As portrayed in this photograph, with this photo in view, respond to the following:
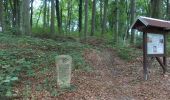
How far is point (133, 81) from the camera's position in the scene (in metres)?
10.6

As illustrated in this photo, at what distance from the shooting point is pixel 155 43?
11422 millimetres

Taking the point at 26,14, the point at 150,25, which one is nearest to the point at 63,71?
the point at 150,25

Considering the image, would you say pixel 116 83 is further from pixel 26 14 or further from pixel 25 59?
pixel 26 14

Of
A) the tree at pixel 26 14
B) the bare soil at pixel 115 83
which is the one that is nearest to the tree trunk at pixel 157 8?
the bare soil at pixel 115 83

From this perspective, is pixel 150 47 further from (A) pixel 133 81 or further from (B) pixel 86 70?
(B) pixel 86 70

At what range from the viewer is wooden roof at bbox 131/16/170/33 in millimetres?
10657

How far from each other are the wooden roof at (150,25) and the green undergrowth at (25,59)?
8.28ft

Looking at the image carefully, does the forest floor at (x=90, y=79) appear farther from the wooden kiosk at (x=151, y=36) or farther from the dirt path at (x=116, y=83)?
the wooden kiosk at (x=151, y=36)

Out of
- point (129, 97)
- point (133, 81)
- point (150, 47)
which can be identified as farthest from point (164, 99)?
point (150, 47)

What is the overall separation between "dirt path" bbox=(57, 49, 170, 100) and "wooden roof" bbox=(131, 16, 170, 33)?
1.81 meters

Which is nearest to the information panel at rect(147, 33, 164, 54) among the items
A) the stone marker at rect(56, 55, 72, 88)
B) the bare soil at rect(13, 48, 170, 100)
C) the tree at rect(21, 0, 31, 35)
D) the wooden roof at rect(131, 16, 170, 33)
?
the wooden roof at rect(131, 16, 170, 33)

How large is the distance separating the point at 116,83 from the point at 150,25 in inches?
96.3

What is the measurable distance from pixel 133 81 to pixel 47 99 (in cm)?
391

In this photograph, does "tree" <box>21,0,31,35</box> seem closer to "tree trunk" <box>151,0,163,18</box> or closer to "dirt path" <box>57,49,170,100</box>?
"dirt path" <box>57,49,170,100</box>
